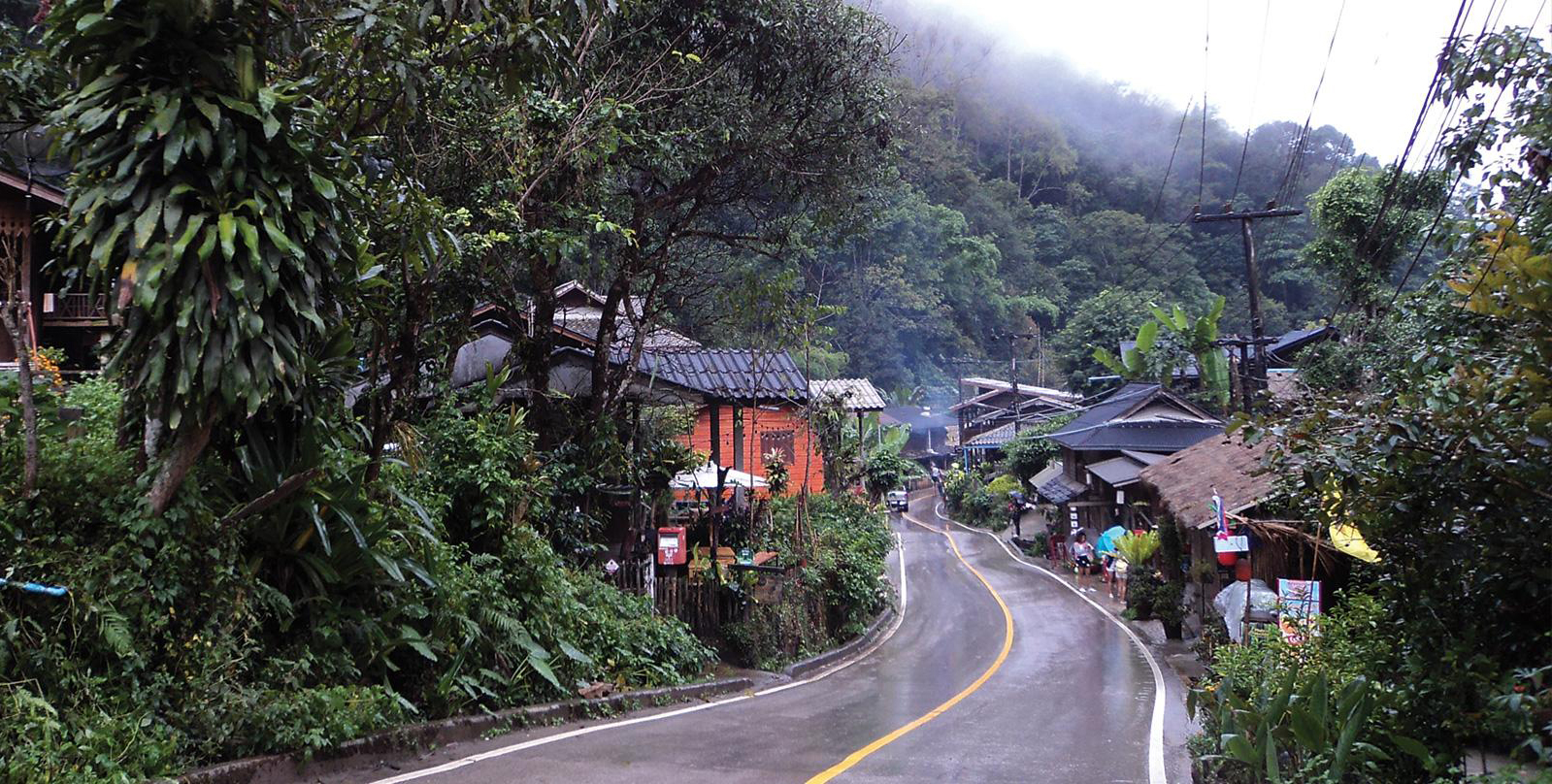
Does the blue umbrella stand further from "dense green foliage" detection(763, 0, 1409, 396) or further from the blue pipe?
the blue pipe

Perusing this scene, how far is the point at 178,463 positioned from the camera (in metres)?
7.79

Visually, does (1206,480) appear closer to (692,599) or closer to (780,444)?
(780,444)

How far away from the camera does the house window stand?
27.4 m

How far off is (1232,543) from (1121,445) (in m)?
18.0

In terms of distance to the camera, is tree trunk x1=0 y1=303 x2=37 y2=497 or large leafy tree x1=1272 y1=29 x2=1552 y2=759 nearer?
large leafy tree x1=1272 y1=29 x2=1552 y2=759

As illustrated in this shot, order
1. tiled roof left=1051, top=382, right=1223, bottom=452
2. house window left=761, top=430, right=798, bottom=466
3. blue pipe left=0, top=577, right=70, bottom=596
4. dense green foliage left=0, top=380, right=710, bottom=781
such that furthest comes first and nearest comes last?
tiled roof left=1051, top=382, right=1223, bottom=452, house window left=761, top=430, right=798, bottom=466, dense green foliage left=0, top=380, right=710, bottom=781, blue pipe left=0, top=577, right=70, bottom=596

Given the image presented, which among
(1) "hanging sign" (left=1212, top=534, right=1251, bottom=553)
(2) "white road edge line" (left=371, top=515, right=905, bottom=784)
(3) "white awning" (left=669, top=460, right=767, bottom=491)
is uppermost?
(3) "white awning" (left=669, top=460, right=767, bottom=491)

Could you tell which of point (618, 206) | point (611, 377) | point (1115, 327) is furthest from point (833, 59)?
point (1115, 327)

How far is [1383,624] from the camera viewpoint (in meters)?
7.91

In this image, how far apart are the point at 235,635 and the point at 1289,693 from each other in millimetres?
7896

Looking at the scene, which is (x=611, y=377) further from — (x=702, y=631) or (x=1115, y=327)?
(x=1115, y=327)

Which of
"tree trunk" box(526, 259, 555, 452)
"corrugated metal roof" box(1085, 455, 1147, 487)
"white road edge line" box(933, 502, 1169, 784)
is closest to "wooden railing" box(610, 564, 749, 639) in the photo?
"tree trunk" box(526, 259, 555, 452)

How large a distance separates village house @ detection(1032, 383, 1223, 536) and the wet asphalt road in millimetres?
8780

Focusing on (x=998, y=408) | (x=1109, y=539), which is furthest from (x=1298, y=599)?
(x=998, y=408)
